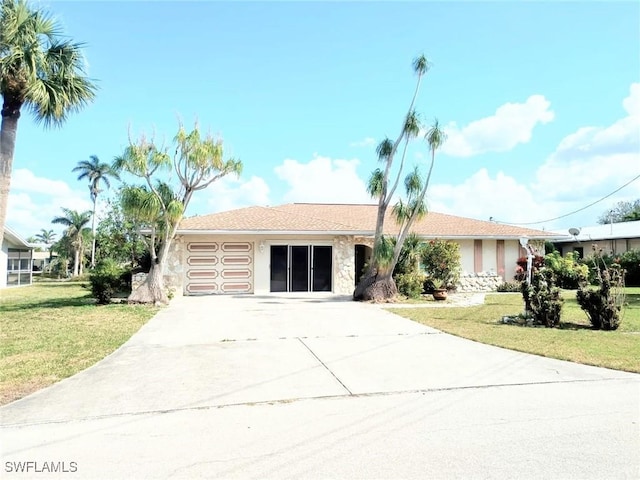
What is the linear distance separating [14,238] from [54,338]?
885 inches

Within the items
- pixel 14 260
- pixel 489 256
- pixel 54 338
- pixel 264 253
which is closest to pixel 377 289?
pixel 264 253

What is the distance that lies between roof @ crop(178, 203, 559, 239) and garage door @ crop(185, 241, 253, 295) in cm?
→ 106

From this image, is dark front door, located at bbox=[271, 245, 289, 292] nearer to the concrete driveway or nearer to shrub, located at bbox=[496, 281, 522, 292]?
shrub, located at bbox=[496, 281, 522, 292]

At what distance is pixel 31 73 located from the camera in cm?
967

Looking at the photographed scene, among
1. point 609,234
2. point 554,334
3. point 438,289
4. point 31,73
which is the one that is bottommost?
point 554,334

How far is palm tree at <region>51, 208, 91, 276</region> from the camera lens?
44.5 metres

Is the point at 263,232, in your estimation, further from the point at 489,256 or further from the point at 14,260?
the point at 14,260

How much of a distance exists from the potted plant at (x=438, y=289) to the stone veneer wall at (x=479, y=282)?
11.7ft

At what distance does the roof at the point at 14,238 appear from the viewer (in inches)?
1001

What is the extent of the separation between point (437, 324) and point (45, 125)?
10823 mm

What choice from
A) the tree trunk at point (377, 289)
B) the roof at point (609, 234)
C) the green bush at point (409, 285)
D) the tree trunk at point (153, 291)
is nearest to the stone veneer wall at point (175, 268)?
the tree trunk at point (153, 291)

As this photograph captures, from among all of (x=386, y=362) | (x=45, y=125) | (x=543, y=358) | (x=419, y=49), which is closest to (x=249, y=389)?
(x=386, y=362)

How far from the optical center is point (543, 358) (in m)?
7.42

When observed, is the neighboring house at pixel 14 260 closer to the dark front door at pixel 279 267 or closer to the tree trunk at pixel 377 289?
the dark front door at pixel 279 267
